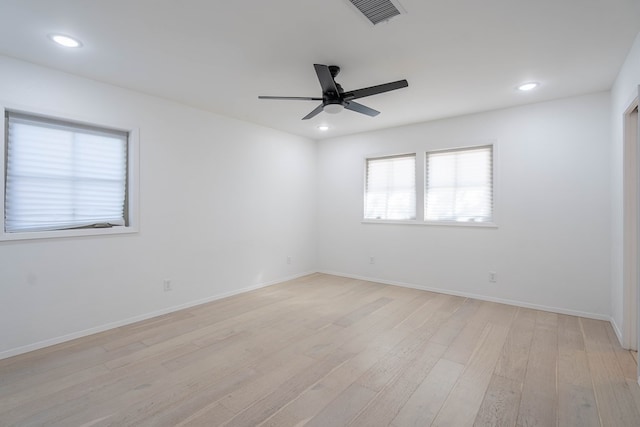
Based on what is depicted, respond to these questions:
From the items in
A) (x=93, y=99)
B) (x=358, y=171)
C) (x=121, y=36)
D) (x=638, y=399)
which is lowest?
(x=638, y=399)

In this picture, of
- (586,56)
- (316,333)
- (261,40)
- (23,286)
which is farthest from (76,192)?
(586,56)

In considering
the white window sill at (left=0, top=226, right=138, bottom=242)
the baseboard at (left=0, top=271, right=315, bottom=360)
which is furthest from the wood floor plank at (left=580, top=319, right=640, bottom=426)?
the white window sill at (left=0, top=226, right=138, bottom=242)

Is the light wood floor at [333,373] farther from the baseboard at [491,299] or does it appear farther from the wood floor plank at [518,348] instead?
the baseboard at [491,299]

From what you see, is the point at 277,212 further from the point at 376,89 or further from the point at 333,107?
the point at 376,89

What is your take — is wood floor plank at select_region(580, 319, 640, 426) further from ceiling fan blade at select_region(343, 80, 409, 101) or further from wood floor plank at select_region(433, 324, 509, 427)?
ceiling fan blade at select_region(343, 80, 409, 101)

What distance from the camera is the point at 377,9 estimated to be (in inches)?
82.0

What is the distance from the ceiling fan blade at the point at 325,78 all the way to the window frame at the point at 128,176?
7.41 ft

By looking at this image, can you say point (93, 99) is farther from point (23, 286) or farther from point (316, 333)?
point (316, 333)

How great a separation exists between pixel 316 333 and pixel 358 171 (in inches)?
125

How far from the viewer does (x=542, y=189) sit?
12.8ft

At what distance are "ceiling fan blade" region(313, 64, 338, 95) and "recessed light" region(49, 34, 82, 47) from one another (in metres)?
1.90

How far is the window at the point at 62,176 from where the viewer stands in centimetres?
283

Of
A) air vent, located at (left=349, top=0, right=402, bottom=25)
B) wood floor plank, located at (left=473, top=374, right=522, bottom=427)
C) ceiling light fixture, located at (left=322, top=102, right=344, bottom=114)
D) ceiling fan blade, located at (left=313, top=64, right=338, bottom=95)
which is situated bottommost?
wood floor plank, located at (left=473, top=374, right=522, bottom=427)

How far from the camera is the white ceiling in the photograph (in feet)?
6.89
